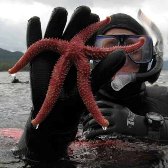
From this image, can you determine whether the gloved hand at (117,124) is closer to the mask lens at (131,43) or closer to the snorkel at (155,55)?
the snorkel at (155,55)

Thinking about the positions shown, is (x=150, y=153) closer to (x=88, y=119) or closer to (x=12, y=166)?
(x=88, y=119)

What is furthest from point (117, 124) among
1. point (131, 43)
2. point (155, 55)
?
point (155, 55)

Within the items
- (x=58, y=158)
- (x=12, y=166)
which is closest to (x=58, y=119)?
(x=58, y=158)

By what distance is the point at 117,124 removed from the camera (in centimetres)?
402

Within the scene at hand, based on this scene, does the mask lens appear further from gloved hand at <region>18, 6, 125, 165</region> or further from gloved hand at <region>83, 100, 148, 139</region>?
gloved hand at <region>18, 6, 125, 165</region>

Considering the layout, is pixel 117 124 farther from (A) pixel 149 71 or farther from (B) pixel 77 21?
(B) pixel 77 21

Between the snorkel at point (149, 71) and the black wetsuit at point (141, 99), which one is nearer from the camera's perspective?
the snorkel at point (149, 71)

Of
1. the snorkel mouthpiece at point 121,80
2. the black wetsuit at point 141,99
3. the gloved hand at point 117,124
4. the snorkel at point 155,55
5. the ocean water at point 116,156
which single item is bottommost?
the ocean water at point 116,156

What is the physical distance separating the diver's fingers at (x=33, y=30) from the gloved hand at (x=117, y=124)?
4.66 feet

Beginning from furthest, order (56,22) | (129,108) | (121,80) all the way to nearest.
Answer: (129,108) < (121,80) < (56,22)

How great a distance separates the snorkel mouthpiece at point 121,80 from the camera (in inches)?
167

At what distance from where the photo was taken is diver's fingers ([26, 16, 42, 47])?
286 centimetres

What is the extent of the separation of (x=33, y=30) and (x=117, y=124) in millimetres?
1568

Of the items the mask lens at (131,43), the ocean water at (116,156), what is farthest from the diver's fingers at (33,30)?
the mask lens at (131,43)
